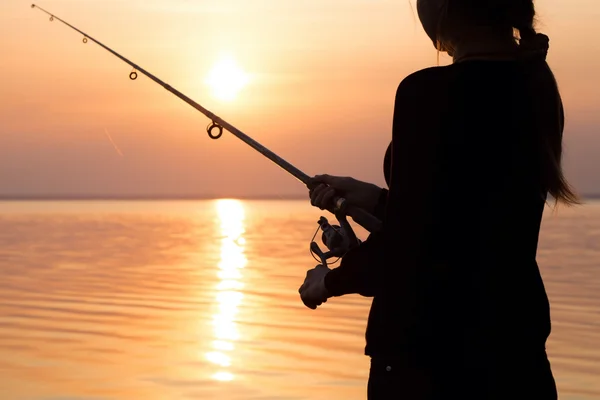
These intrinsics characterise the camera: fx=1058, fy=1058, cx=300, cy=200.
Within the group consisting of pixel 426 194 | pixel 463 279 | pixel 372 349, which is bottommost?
pixel 372 349

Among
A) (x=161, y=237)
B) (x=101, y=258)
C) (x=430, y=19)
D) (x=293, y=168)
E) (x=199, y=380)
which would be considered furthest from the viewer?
(x=161, y=237)

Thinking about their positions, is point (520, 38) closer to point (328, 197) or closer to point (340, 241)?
point (328, 197)

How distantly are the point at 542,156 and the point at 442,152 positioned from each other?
23 cm

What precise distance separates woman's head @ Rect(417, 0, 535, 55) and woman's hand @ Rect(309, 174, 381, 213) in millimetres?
580

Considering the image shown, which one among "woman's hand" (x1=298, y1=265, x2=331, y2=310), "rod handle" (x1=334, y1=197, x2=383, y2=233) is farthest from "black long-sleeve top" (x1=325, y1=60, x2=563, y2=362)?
"rod handle" (x1=334, y1=197, x2=383, y2=233)

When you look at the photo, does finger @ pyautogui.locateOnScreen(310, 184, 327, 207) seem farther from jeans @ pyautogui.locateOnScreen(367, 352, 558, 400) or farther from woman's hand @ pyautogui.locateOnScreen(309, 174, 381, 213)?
jeans @ pyautogui.locateOnScreen(367, 352, 558, 400)

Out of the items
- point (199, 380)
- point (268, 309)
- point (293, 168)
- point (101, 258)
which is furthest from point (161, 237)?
point (293, 168)

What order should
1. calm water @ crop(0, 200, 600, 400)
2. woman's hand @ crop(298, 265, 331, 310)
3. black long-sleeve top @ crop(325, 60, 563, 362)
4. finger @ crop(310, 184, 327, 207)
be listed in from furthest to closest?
1. calm water @ crop(0, 200, 600, 400)
2. finger @ crop(310, 184, 327, 207)
3. woman's hand @ crop(298, 265, 331, 310)
4. black long-sleeve top @ crop(325, 60, 563, 362)

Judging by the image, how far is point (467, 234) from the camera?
7.41 ft

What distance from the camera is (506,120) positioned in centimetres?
229

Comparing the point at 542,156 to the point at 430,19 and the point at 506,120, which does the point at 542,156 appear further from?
the point at 430,19

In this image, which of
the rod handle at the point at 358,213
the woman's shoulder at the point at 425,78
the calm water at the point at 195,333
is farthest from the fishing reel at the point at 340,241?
the calm water at the point at 195,333

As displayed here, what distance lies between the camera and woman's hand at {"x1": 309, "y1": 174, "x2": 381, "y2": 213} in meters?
2.84

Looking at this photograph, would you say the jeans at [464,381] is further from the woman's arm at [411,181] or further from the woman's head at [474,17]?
the woman's head at [474,17]
